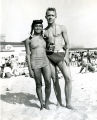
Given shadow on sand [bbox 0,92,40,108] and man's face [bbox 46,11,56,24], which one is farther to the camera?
shadow on sand [bbox 0,92,40,108]

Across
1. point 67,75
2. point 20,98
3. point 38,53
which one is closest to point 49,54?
point 38,53

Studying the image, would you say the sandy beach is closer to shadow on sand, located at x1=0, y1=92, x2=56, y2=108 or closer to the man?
shadow on sand, located at x1=0, y1=92, x2=56, y2=108

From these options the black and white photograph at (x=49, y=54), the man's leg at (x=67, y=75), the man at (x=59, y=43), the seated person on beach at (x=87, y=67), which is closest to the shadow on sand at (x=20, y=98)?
the black and white photograph at (x=49, y=54)

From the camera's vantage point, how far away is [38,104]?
2.64m

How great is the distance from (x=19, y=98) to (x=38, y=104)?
0.27 meters

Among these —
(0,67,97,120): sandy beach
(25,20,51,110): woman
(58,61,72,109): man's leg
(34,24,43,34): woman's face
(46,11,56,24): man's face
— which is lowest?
(0,67,97,120): sandy beach

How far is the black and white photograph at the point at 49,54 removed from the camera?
8.01 feet

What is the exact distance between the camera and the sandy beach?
2.42 meters

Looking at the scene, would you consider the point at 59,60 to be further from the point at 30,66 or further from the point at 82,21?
the point at 82,21

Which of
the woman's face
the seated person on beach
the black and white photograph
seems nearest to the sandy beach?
the black and white photograph

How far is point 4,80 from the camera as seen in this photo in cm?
354

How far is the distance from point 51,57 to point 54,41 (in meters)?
0.13

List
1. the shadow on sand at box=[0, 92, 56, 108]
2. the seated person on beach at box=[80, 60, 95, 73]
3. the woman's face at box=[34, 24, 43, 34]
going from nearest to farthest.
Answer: the woman's face at box=[34, 24, 43, 34] < the shadow on sand at box=[0, 92, 56, 108] < the seated person on beach at box=[80, 60, 95, 73]

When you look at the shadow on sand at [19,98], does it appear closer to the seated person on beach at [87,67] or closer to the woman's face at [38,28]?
the woman's face at [38,28]
